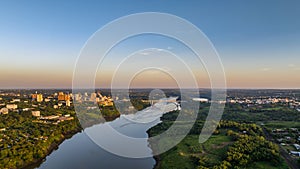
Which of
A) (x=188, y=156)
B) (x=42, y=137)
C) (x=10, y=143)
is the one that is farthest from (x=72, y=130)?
(x=188, y=156)

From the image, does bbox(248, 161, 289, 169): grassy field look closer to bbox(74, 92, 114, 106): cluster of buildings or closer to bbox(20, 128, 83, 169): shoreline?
bbox(74, 92, 114, 106): cluster of buildings

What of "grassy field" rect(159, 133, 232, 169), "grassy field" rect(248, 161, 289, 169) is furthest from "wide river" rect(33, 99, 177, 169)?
"grassy field" rect(248, 161, 289, 169)

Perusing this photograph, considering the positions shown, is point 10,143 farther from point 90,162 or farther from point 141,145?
point 141,145

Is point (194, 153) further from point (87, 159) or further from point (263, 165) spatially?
point (87, 159)

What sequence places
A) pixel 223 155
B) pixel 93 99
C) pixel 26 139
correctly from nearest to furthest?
pixel 223 155 → pixel 26 139 → pixel 93 99

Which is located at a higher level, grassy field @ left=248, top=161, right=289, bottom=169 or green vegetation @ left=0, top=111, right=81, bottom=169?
grassy field @ left=248, top=161, right=289, bottom=169

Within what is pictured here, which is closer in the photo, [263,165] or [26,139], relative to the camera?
[263,165]

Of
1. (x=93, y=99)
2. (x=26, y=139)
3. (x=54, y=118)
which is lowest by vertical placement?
(x=26, y=139)

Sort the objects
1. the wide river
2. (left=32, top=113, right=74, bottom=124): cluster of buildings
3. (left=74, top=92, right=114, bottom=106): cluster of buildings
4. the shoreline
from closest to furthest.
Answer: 1. the wide river
2. the shoreline
3. (left=74, top=92, right=114, bottom=106): cluster of buildings
4. (left=32, top=113, right=74, bottom=124): cluster of buildings

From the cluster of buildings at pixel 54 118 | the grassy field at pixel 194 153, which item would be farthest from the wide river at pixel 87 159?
the cluster of buildings at pixel 54 118

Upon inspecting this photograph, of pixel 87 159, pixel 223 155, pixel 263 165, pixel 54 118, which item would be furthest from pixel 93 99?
pixel 263 165

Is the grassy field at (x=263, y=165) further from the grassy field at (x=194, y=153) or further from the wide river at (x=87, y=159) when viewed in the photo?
the wide river at (x=87, y=159)
